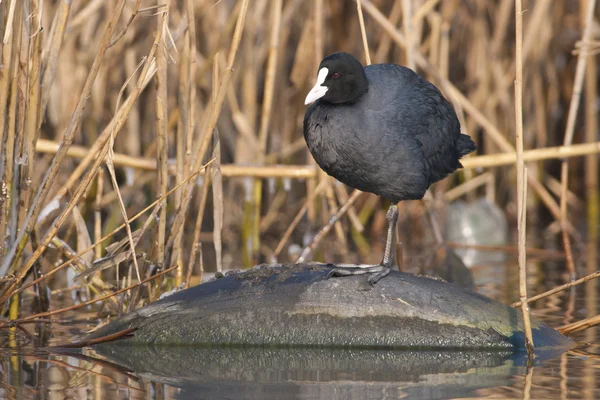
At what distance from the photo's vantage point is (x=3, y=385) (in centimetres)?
283

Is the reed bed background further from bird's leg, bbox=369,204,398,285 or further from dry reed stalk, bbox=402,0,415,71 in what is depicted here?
bird's leg, bbox=369,204,398,285

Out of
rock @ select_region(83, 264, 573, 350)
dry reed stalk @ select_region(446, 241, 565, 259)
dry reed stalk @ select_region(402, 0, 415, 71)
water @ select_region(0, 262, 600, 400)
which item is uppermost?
dry reed stalk @ select_region(402, 0, 415, 71)

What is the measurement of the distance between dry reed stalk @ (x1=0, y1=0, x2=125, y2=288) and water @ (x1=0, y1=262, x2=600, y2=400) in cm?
27

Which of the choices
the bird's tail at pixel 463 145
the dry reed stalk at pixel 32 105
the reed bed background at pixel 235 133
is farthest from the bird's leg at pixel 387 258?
the dry reed stalk at pixel 32 105

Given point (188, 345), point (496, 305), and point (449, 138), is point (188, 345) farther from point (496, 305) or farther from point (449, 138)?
point (449, 138)

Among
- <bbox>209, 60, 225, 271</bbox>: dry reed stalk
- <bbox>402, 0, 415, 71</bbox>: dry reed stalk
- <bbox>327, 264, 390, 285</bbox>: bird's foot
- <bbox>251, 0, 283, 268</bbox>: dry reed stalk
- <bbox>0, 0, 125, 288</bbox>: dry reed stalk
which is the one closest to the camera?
<bbox>0, 0, 125, 288</bbox>: dry reed stalk

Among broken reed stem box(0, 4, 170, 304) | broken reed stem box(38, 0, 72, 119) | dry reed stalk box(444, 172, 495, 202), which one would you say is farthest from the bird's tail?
dry reed stalk box(444, 172, 495, 202)

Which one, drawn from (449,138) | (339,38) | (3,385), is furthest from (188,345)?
(339,38)

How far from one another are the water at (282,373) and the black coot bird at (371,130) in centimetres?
46

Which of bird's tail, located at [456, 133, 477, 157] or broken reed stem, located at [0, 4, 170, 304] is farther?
bird's tail, located at [456, 133, 477, 157]

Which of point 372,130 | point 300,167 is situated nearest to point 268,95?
point 300,167

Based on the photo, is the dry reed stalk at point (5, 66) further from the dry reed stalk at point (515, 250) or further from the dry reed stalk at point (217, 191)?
the dry reed stalk at point (515, 250)

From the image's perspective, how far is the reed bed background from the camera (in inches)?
141

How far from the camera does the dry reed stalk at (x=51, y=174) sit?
3.35 metres
